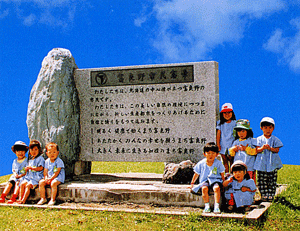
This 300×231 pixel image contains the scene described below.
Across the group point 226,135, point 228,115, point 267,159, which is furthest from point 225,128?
point 267,159

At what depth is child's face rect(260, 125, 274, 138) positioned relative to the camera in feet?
19.2

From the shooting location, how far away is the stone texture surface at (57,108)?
689 cm

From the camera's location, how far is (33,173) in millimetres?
6285

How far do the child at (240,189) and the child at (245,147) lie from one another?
0.64m

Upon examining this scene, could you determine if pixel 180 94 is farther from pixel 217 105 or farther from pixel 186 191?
pixel 186 191

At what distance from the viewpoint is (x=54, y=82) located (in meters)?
6.97

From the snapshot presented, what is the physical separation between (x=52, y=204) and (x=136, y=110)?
2476 millimetres

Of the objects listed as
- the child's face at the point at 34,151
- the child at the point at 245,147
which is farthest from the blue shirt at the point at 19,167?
the child at the point at 245,147

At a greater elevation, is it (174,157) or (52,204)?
(174,157)

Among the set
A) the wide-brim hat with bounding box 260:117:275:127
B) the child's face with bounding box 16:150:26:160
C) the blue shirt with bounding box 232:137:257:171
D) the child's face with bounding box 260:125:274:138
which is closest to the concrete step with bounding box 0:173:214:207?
the child's face with bounding box 16:150:26:160

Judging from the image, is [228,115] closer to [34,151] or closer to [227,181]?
[227,181]

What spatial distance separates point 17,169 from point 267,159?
4790 mm

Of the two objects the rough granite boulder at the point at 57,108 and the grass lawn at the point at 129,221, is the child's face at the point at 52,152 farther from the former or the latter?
the grass lawn at the point at 129,221

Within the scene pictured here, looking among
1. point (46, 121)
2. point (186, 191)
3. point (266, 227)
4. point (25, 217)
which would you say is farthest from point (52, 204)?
point (266, 227)
